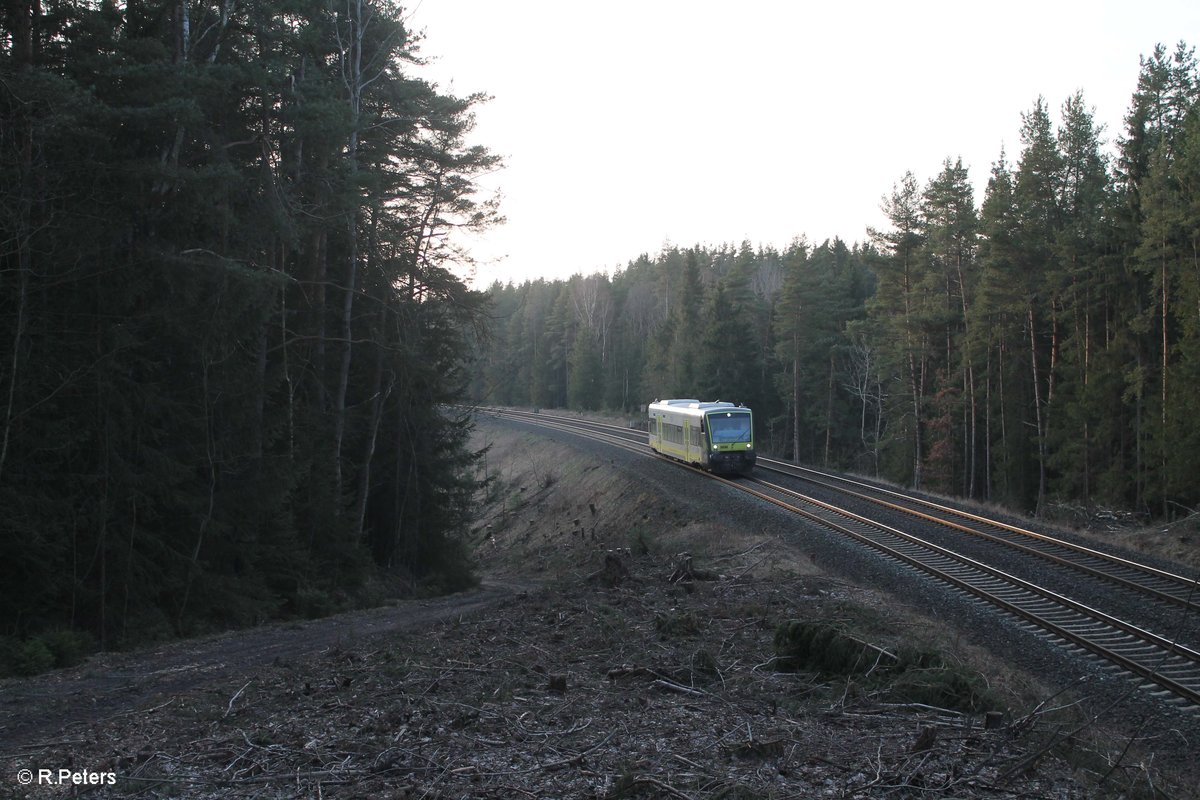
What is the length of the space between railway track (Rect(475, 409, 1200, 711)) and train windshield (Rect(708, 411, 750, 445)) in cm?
463

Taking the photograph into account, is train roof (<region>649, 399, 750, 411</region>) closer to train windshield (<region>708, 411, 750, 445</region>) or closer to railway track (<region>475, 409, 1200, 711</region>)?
train windshield (<region>708, 411, 750, 445</region>)

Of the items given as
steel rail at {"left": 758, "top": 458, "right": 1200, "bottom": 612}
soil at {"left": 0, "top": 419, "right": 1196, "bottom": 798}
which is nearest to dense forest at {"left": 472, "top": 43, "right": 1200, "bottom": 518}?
steel rail at {"left": 758, "top": 458, "right": 1200, "bottom": 612}

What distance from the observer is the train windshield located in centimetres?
2962

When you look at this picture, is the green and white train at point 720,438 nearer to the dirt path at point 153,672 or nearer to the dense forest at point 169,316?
the dense forest at point 169,316

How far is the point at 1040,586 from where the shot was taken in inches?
523

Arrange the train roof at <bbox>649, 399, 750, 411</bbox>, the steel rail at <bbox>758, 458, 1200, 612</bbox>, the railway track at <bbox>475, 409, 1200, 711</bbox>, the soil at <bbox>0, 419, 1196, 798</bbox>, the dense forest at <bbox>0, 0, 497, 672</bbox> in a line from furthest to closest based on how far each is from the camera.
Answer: the train roof at <bbox>649, 399, 750, 411</bbox>, the steel rail at <bbox>758, 458, 1200, 612</bbox>, the dense forest at <bbox>0, 0, 497, 672</bbox>, the railway track at <bbox>475, 409, 1200, 711</bbox>, the soil at <bbox>0, 419, 1196, 798</bbox>

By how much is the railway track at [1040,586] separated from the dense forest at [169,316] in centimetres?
1126

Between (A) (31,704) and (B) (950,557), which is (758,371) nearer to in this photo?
(B) (950,557)

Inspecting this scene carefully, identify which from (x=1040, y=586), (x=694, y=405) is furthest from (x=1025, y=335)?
(x=1040, y=586)

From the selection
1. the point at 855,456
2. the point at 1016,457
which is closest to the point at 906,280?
the point at 1016,457

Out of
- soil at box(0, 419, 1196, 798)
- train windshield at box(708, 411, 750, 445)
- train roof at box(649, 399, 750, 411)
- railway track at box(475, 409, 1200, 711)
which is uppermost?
train roof at box(649, 399, 750, 411)

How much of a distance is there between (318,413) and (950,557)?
13.0 meters

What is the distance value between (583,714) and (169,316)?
8.36 metres

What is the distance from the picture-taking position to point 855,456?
169 ft
